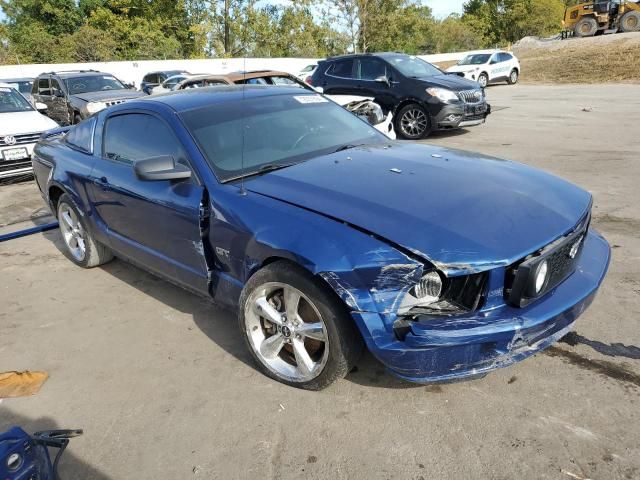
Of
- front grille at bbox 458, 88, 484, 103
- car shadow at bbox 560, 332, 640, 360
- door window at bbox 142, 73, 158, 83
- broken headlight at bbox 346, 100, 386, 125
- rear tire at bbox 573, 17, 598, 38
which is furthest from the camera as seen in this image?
rear tire at bbox 573, 17, 598, 38

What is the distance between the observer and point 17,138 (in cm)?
888

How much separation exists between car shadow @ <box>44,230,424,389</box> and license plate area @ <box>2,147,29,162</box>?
513 centimetres

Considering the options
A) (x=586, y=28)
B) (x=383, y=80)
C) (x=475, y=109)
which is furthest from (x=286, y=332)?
(x=586, y=28)

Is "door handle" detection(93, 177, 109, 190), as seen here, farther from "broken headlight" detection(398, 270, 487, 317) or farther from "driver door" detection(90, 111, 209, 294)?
"broken headlight" detection(398, 270, 487, 317)

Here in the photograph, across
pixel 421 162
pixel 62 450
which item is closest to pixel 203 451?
pixel 62 450

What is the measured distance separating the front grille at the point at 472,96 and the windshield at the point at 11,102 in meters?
8.47

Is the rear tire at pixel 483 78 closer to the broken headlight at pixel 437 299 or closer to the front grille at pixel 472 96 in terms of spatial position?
the front grille at pixel 472 96

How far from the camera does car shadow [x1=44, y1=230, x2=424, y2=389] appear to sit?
2982mm

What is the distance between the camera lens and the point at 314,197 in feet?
9.37

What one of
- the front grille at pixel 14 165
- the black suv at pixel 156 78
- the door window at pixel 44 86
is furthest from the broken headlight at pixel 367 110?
the black suv at pixel 156 78

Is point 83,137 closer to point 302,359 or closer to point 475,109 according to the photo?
point 302,359

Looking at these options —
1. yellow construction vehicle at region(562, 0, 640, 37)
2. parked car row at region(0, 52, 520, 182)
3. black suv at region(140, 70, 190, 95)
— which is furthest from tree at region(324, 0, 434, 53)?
parked car row at region(0, 52, 520, 182)

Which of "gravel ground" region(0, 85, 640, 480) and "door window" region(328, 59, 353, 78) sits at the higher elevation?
"door window" region(328, 59, 353, 78)

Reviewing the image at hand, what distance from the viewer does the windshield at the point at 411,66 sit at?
10.8 m
